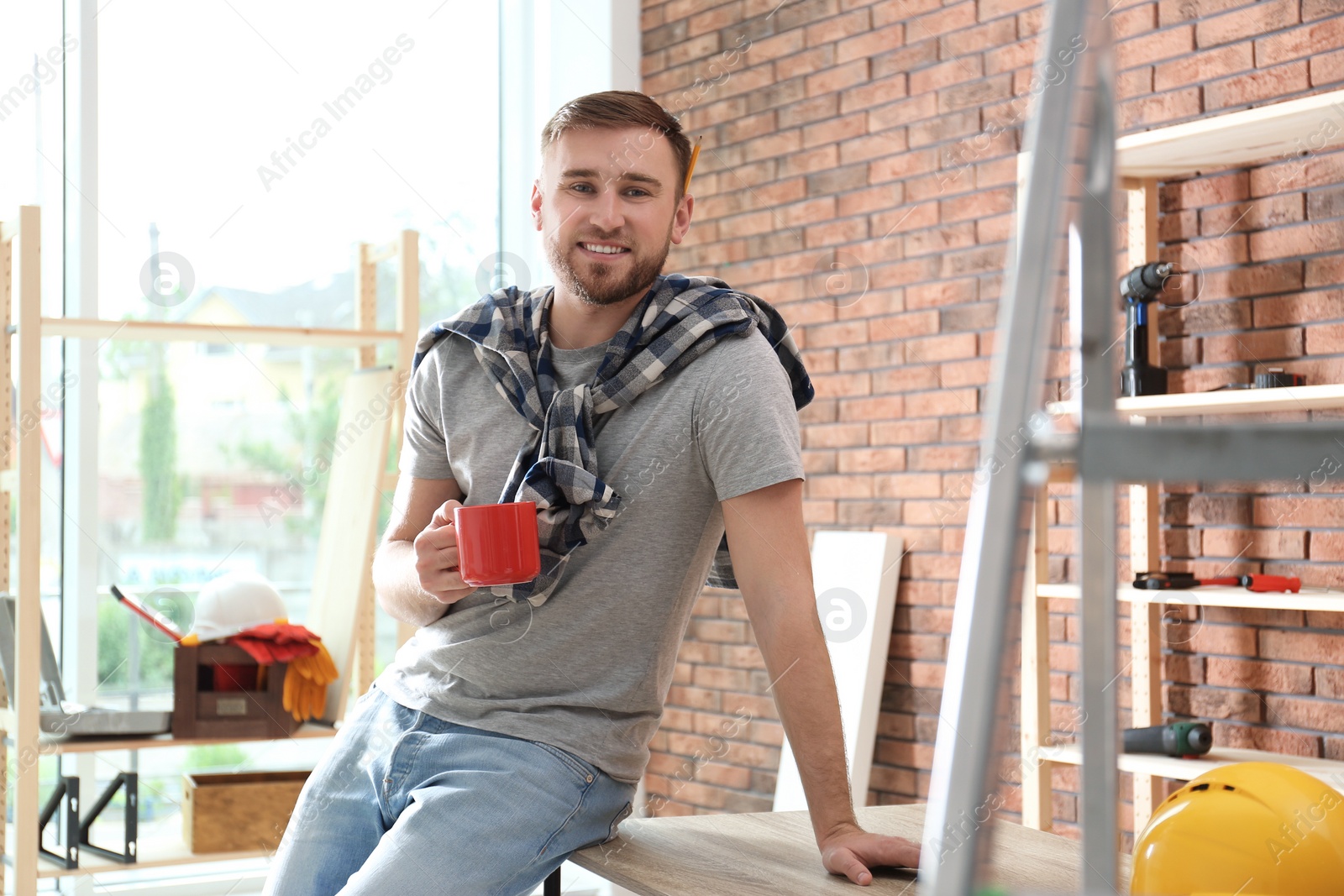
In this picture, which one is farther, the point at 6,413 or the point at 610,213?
the point at 6,413

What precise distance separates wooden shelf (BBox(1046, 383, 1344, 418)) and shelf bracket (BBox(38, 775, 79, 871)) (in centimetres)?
263

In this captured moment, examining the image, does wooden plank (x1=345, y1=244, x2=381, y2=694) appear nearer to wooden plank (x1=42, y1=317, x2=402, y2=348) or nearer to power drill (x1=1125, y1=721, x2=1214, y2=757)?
wooden plank (x1=42, y1=317, x2=402, y2=348)

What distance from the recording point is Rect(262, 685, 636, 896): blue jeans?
1.47 m

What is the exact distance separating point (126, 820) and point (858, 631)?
6.58ft

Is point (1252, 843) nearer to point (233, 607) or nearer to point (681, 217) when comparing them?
point (681, 217)

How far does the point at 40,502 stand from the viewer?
3.25 meters

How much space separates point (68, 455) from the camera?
4027 mm

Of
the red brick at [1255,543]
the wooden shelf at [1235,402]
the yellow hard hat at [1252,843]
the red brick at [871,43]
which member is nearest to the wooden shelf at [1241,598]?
the red brick at [1255,543]

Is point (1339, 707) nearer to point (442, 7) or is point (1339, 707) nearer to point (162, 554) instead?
point (162, 554)

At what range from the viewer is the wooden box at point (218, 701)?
3.21m

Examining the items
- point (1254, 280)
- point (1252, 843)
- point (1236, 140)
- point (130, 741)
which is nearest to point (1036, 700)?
point (1254, 280)

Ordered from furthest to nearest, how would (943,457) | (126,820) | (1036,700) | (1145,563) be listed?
1. (943,457)
2. (126,820)
3. (1036,700)
4. (1145,563)

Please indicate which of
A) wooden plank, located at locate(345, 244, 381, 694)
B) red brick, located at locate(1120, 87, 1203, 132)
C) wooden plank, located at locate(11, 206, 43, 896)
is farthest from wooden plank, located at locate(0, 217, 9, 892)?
red brick, located at locate(1120, 87, 1203, 132)

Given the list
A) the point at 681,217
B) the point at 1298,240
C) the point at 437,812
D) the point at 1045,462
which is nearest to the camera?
the point at 1045,462
